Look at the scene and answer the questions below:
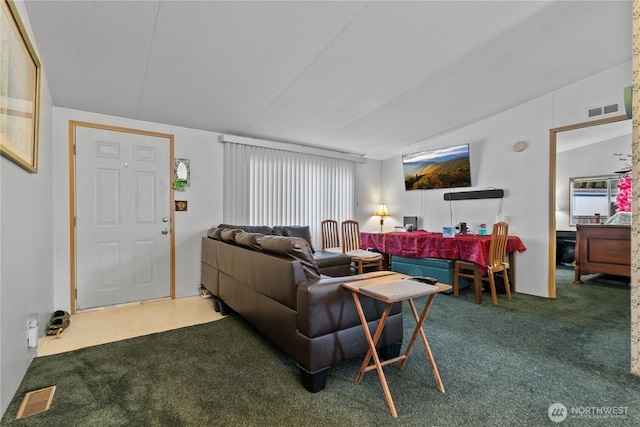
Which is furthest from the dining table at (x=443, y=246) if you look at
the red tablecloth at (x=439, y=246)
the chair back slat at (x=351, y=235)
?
the chair back slat at (x=351, y=235)

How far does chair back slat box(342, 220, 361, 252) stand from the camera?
4852 millimetres

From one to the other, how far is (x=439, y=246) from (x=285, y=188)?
8.07 feet

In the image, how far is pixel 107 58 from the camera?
2283 mm

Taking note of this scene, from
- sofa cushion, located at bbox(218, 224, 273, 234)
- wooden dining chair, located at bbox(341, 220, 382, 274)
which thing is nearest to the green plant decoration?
sofa cushion, located at bbox(218, 224, 273, 234)

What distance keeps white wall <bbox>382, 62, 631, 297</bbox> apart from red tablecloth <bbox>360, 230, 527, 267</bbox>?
11.3 inches

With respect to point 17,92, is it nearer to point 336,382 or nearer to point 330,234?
point 336,382

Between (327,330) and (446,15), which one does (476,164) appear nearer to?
(446,15)

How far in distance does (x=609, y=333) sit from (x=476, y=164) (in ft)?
8.82

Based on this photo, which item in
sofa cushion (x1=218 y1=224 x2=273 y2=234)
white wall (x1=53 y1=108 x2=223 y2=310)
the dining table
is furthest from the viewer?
sofa cushion (x1=218 y1=224 x2=273 y2=234)

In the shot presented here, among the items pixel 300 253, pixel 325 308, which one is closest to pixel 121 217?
pixel 300 253

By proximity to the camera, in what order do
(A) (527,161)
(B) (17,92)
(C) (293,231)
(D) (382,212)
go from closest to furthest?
(B) (17,92), (A) (527,161), (C) (293,231), (D) (382,212)

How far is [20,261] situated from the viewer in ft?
5.66

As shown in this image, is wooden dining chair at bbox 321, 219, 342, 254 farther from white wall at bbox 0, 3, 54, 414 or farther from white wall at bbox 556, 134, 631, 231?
white wall at bbox 556, 134, 631, 231

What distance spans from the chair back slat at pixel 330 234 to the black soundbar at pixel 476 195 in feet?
6.37
